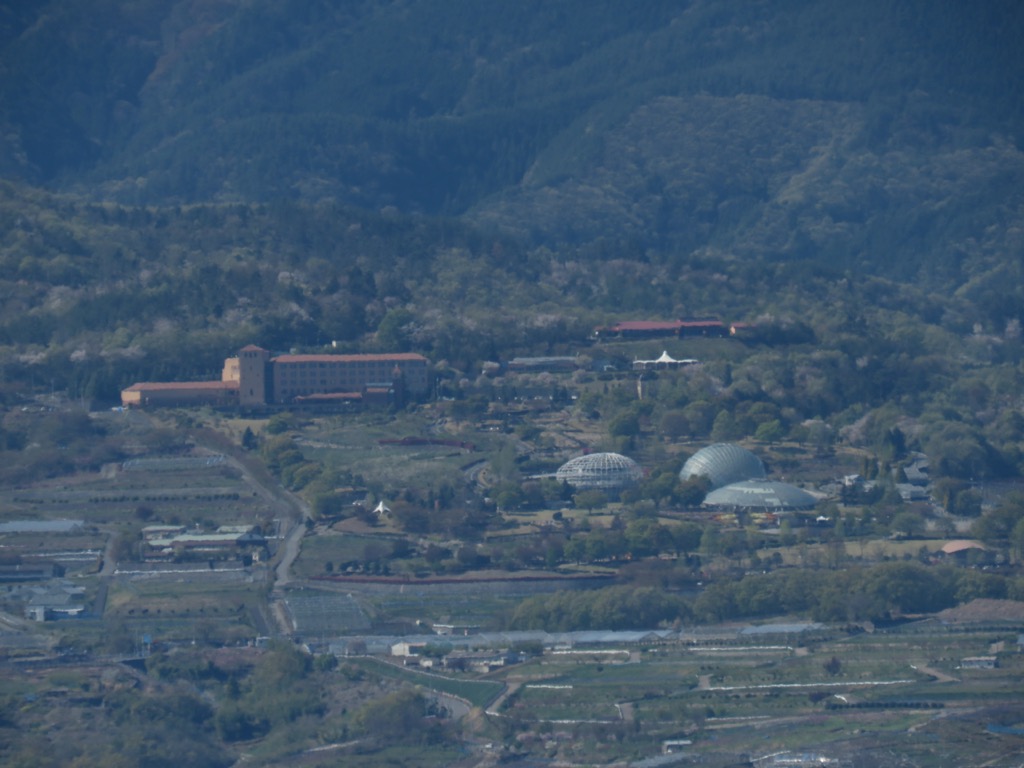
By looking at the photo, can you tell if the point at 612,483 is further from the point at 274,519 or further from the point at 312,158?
the point at 312,158

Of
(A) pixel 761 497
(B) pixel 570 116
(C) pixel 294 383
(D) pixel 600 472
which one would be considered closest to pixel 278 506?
(D) pixel 600 472

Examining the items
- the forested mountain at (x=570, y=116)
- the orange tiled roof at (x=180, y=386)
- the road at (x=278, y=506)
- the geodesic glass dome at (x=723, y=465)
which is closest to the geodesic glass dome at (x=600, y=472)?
the geodesic glass dome at (x=723, y=465)

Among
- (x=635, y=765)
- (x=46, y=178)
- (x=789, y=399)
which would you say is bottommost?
(x=635, y=765)

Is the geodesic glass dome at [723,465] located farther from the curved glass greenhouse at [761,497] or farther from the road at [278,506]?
the road at [278,506]

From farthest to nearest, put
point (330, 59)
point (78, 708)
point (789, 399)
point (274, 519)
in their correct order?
point (330, 59)
point (789, 399)
point (274, 519)
point (78, 708)

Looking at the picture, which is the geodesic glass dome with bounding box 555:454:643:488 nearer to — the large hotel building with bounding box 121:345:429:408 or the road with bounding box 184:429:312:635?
the road with bounding box 184:429:312:635

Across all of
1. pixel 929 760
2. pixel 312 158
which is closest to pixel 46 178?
pixel 312 158
